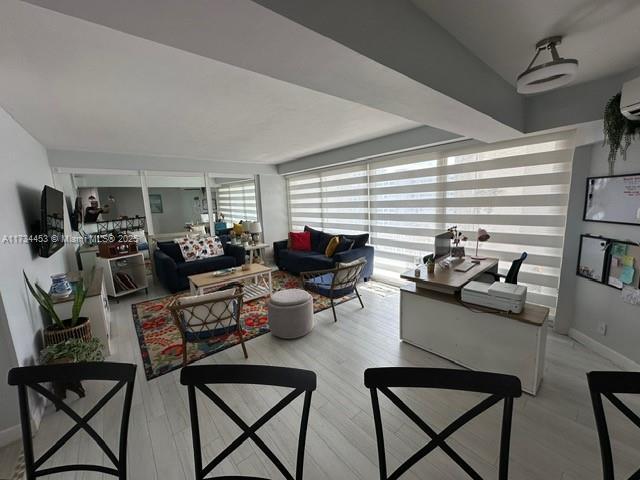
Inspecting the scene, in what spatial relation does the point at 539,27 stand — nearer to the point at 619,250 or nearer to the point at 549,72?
the point at 549,72

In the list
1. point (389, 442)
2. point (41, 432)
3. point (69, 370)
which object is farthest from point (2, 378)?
point (389, 442)

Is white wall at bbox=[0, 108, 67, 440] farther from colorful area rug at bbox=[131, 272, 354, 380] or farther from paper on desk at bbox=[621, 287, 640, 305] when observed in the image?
paper on desk at bbox=[621, 287, 640, 305]

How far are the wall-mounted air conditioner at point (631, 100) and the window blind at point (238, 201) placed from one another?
18.9 ft

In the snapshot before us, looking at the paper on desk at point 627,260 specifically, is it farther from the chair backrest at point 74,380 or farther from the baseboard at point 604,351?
the chair backrest at point 74,380

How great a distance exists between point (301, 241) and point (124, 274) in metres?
3.16

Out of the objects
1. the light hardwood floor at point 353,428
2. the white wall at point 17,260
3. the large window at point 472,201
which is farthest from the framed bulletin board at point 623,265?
the white wall at point 17,260

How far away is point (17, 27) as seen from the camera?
51.4 inches

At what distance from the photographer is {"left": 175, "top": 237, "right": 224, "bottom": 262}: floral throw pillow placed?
4.70 metres

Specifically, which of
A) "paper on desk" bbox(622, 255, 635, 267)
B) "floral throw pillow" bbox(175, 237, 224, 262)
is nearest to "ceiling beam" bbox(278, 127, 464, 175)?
"paper on desk" bbox(622, 255, 635, 267)

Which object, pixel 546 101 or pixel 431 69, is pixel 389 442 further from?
pixel 546 101

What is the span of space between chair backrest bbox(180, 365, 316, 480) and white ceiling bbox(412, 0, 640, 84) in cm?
181

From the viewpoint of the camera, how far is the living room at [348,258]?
3.29 feet

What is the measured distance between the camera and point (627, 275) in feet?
7.13

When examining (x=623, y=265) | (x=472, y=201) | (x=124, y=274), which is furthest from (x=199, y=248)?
(x=623, y=265)
